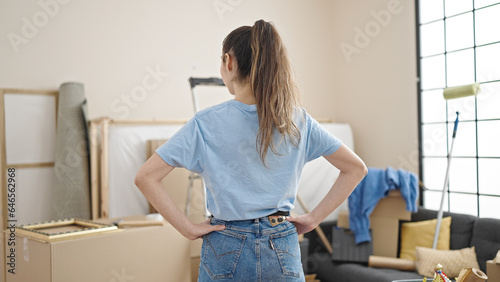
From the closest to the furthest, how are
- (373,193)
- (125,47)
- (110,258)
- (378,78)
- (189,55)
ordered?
(110,258)
(373,193)
(125,47)
(189,55)
(378,78)

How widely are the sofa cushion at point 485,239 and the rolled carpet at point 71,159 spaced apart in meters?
2.58

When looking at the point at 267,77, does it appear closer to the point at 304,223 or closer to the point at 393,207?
the point at 304,223

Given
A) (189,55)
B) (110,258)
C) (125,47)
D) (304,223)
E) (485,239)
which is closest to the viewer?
(304,223)

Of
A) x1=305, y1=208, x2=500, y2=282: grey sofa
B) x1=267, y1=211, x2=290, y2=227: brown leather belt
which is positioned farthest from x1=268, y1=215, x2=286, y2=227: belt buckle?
x1=305, y1=208, x2=500, y2=282: grey sofa

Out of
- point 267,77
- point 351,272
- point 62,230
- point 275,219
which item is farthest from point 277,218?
point 351,272

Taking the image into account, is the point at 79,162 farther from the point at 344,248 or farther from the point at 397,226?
the point at 397,226

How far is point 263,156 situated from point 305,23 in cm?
373

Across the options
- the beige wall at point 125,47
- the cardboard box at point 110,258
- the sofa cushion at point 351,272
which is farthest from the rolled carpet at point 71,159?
the sofa cushion at point 351,272

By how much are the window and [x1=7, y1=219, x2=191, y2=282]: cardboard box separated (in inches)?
92.3

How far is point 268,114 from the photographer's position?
1196 mm

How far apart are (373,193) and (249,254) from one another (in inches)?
94.2

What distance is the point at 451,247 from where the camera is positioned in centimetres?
321

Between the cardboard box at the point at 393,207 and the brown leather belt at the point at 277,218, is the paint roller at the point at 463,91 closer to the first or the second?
the cardboard box at the point at 393,207

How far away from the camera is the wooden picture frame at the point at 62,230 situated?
2092 millimetres
